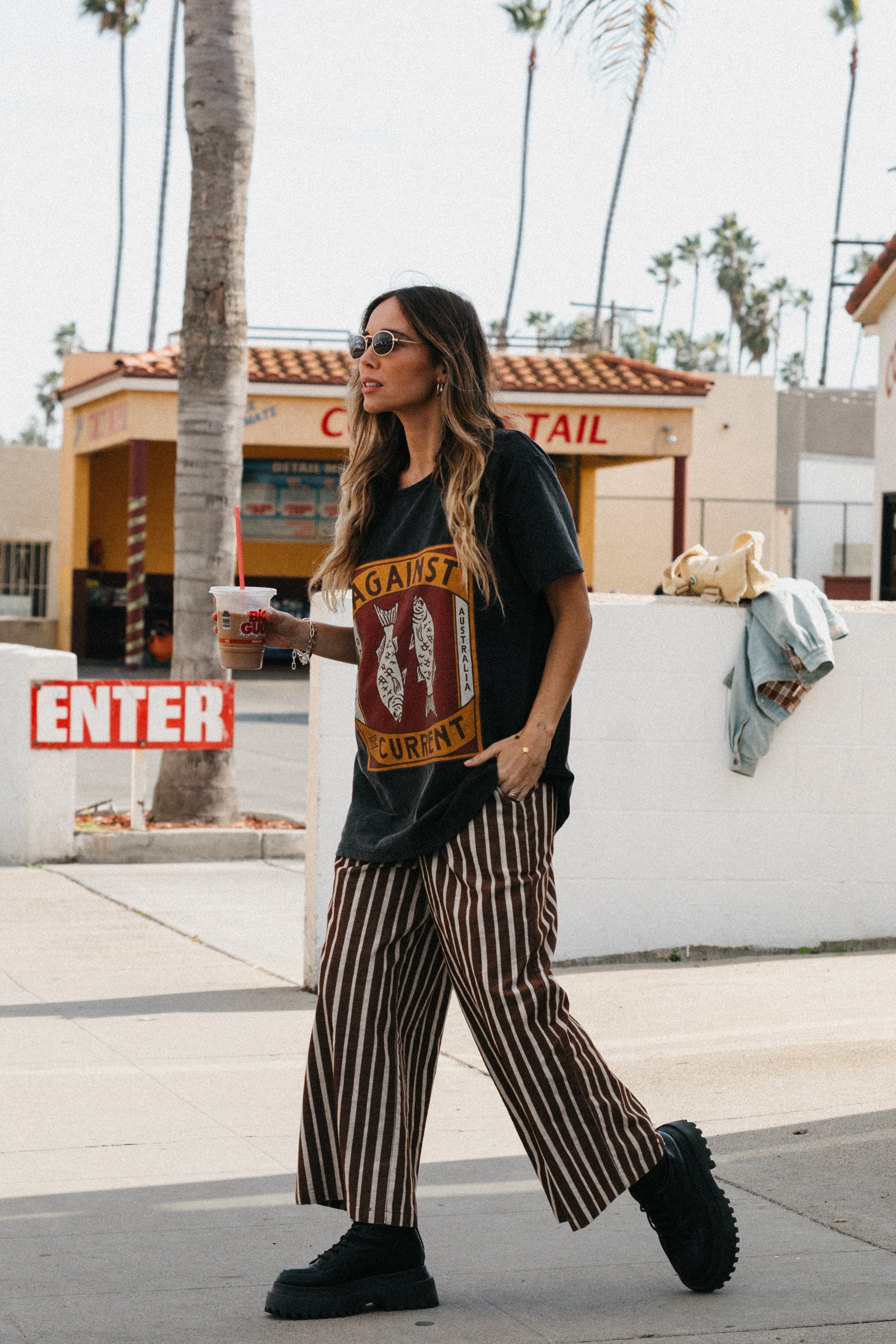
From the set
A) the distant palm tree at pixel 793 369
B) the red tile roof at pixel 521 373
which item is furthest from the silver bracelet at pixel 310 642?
the distant palm tree at pixel 793 369

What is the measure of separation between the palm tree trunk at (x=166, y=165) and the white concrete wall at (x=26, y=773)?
1531 inches

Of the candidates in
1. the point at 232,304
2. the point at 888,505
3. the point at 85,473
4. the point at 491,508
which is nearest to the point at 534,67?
the point at 85,473

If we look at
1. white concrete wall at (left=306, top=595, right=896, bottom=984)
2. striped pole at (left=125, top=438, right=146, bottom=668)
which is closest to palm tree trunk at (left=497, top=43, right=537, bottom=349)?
striped pole at (left=125, top=438, right=146, bottom=668)

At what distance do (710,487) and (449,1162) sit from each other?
115 ft

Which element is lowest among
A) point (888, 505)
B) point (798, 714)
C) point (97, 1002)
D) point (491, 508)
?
point (97, 1002)

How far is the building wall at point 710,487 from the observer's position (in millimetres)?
36375

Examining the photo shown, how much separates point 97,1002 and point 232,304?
16.9 feet

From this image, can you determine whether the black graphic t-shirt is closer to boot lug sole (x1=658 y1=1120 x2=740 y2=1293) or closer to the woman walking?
the woman walking

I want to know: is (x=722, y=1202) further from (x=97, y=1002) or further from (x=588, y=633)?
(x=97, y=1002)

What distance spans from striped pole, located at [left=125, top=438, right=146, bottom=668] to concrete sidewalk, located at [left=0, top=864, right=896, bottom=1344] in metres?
20.5

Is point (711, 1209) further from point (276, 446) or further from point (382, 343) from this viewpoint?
point (276, 446)

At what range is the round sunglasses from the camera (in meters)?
3.18

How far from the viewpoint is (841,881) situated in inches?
264

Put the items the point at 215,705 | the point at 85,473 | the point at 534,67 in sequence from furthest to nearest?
the point at 534,67, the point at 85,473, the point at 215,705
